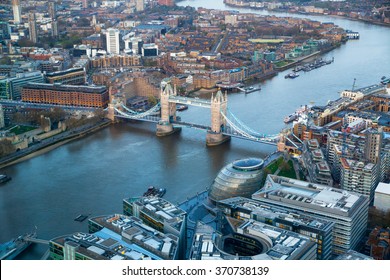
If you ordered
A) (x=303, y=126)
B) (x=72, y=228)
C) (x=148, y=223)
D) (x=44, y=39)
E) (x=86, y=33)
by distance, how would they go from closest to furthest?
1. (x=148, y=223)
2. (x=72, y=228)
3. (x=303, y=126)
4. (x=44, y=39)
5. (x=86, y=33)

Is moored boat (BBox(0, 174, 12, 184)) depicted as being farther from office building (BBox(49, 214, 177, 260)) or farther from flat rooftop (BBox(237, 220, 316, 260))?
flat rooftop (BBox(237, 220, 316, 260))

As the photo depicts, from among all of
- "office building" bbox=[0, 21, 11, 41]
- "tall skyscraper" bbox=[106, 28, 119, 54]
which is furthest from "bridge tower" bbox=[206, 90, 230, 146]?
"office building" bbox=[0, 21, 11, 41]

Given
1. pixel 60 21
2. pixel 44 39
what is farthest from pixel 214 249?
pixel 60 21

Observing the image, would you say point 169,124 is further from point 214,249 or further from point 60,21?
point 60,21

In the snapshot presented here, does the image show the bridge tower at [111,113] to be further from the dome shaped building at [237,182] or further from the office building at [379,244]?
the office building at [379,244]

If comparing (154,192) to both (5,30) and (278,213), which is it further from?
(5,30)

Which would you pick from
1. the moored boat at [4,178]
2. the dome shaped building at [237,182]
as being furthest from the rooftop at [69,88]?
the dome shaped building at [237,182]

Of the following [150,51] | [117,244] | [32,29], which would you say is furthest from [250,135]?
[32,29]
